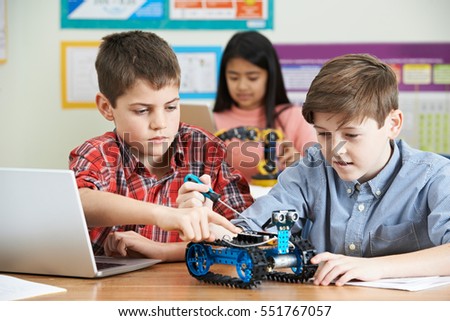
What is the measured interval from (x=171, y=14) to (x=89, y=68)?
43cm

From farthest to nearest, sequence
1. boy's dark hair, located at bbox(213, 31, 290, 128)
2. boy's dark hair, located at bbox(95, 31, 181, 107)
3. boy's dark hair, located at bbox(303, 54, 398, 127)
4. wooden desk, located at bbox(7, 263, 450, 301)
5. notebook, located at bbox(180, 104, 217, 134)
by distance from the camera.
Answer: boy's dark hair, located at bbox(213, 31, 290, 128) < notebook, located at bbox(180, 104, 217, 134) < boy's dark hair, located at bbox(95, 31, 181, 107) < boy's dark hair, located at bbox(303, 54, 398, 127) < wooden desk, located at bbox(7, 263, 450, 301)

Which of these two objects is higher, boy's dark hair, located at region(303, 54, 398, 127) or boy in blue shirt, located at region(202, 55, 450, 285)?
boy's dark hair, located at region(303, 54, 398, 127)

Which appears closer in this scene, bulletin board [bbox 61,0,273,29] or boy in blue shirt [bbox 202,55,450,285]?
boy in blue shirt [bbox 202,55,450,285]

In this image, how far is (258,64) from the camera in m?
2.98

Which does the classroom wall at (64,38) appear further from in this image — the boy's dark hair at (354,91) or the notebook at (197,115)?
the boy's dark hair at (354,91)

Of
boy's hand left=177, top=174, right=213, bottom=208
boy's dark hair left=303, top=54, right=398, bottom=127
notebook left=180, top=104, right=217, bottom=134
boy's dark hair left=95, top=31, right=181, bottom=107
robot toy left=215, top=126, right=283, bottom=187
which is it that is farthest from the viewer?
robot toy left=215, top=126, right=283, bottom=187

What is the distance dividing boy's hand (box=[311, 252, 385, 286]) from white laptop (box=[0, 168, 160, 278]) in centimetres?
34

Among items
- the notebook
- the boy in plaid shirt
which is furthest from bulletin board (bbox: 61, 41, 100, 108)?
the boy in plaid shirt

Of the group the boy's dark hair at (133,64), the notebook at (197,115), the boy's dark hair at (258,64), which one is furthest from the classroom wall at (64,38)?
the boy's dark hair at (133,64)

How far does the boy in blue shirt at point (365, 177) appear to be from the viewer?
1325 mm

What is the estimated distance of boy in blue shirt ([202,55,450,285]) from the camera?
52.2 inches

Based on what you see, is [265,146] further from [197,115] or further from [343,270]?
[343,270]

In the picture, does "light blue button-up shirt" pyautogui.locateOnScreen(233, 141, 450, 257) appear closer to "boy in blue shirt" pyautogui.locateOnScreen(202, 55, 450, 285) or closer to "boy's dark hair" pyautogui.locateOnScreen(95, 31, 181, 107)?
"boy in blue shirt" pyautogui.locateOnScreen(202, 55, 450, 285)

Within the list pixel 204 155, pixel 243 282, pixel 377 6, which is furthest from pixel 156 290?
pixel 377 6
